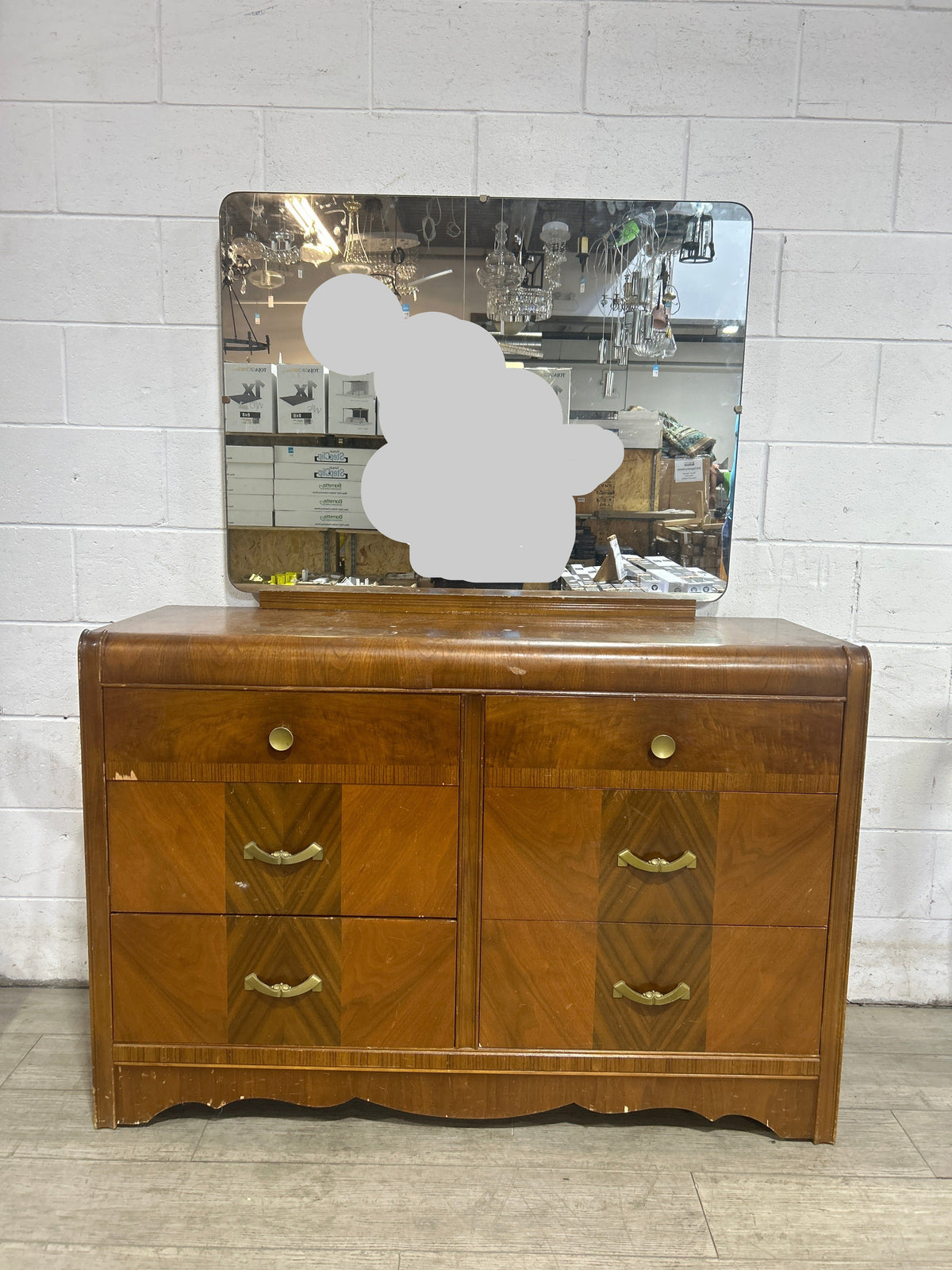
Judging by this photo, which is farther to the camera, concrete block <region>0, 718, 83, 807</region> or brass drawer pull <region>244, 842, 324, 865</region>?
concrete block <region>0, 718, 83, 807</region>

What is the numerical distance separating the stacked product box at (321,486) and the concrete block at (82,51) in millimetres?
806

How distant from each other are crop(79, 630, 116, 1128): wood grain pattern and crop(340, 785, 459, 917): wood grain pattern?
42 centimetres

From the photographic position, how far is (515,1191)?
139 centimetres

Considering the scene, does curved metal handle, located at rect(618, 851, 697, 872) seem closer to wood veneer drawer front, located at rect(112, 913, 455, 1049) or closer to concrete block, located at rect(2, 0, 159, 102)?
wood veneer drawer front, located at rect(112, 913, 455, 1049)

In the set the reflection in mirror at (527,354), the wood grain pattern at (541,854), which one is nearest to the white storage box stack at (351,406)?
the reflection in mirror at (527,354)

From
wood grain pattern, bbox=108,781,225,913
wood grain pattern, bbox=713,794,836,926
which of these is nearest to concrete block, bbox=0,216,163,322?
wood grain pattern, bbox=108,781,225,913

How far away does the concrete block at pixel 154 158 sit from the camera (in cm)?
177

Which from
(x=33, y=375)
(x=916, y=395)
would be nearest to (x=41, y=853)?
(x=33, y=375)

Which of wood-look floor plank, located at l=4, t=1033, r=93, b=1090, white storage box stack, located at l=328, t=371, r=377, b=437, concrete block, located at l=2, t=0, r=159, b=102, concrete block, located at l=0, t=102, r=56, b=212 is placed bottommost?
wood-look floor plank, located at l=4, t=1033, r=93, b=1090

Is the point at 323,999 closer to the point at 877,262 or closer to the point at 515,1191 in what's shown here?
the point at 515,1191

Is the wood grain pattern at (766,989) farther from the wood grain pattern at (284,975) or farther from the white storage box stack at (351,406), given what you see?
the white storage box stack at (351,406)

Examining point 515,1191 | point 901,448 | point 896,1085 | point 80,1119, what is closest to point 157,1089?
point 80,1119

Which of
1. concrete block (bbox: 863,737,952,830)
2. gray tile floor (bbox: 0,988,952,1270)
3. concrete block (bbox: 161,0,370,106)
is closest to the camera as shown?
gray tile floor (bbox: 0,988,952,1270)

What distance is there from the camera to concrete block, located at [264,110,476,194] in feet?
5.79
